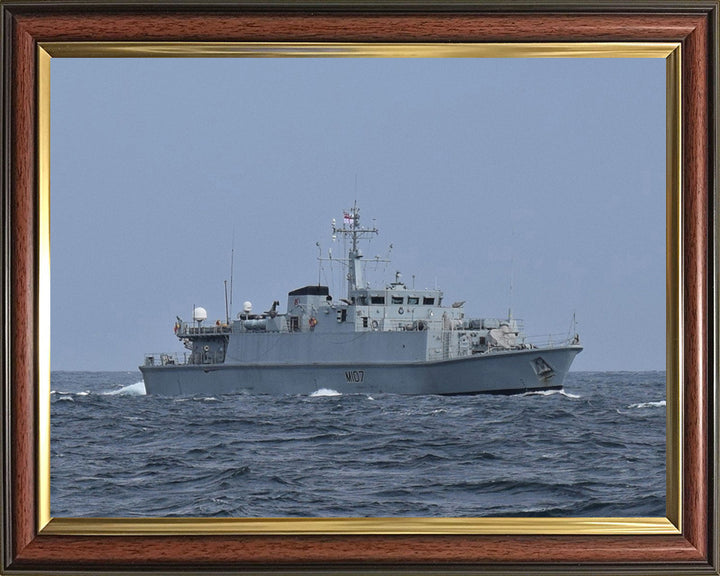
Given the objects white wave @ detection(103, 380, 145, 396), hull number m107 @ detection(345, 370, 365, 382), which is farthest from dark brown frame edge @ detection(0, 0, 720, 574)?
hull number m107 @ detection(345, 370, 365, 382)

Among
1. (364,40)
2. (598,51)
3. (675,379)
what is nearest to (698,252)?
(675,379)

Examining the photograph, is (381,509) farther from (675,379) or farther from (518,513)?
(675,379)

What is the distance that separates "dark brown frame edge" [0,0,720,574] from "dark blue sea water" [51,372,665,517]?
14cm

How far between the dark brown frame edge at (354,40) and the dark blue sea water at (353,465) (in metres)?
0.14

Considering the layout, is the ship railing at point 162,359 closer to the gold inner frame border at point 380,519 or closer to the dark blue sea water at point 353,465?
the dark blue sea water at point 353,465

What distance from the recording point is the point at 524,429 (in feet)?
18.1

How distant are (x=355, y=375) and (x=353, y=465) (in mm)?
16028

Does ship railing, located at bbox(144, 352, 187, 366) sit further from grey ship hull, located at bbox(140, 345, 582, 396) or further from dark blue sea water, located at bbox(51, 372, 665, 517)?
grey ship hull, located at bbox(140, 345, 582, 396)

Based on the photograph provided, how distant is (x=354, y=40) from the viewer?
3.92m

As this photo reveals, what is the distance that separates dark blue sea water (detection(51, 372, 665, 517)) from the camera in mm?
4043

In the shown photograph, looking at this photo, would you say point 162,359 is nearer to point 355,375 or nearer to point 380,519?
point 380,519

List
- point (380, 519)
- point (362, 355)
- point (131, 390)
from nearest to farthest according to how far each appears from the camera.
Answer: point (380, 519) < point (131, 390) < point (362, 355)

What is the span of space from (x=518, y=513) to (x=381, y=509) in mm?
532

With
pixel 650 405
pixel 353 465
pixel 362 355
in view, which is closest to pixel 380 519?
pixel 353 465
